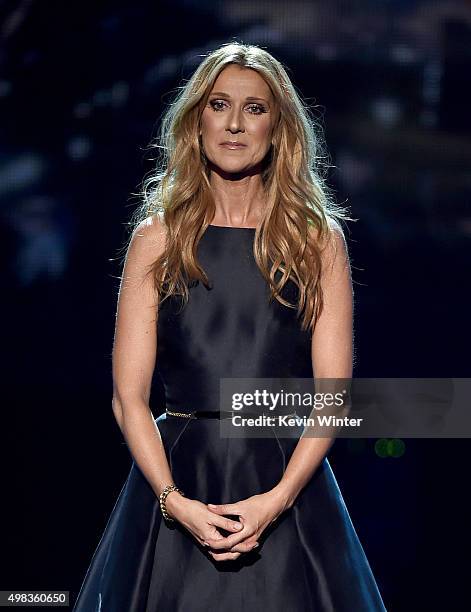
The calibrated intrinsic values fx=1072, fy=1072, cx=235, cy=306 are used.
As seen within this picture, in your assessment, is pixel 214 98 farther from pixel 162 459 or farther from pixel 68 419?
pixel 68 419

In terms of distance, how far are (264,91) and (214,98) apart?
109 mm

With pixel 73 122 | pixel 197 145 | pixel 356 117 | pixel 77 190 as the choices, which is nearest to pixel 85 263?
pixel 77 190

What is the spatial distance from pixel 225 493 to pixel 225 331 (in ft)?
1.12

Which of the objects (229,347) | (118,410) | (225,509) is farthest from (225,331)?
(225,509)

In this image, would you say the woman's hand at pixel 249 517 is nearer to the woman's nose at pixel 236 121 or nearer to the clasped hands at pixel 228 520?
the clasped hands at pixel 228 520

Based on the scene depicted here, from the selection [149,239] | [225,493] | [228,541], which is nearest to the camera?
[228,541]

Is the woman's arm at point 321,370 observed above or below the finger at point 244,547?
above

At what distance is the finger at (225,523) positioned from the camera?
209 centimetres

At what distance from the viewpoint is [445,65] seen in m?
3.75

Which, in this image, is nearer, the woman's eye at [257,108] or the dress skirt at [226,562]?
the dress skirt at [226,562]

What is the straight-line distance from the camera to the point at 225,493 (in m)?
2.22

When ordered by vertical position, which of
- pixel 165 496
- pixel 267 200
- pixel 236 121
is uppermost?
pixel 236 121

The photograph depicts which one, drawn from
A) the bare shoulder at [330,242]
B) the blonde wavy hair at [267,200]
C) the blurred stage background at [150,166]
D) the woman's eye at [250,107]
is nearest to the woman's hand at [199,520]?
the blonde wavy hair at [267,200]

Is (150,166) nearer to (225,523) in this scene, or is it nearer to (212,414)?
(212,414)
